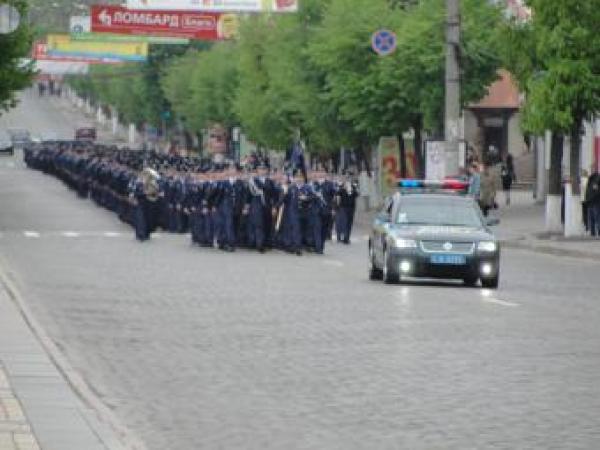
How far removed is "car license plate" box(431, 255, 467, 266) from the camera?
29797 millimetres

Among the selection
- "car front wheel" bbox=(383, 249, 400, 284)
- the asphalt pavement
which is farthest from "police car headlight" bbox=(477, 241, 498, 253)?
"car front wheel" bbox=(383, 249, 400, 284)

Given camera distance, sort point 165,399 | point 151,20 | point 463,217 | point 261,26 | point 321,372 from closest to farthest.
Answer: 1. point 165,399
2. point 321,372
3. point 463,217
4. point 151,20
5. point 261,26

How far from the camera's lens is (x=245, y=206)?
43.0m

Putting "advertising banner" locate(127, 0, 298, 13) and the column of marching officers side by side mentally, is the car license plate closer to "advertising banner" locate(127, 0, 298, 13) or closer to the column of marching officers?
the column of marching officers

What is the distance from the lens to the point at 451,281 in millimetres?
32750

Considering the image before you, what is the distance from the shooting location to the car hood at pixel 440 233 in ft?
98.4

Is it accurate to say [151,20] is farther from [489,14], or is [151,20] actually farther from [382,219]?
[382,219]

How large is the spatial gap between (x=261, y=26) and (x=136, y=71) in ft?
194

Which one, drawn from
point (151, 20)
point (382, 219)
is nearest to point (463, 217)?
point (382, 219)

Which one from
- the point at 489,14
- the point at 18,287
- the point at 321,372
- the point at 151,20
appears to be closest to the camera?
the point at 321,372

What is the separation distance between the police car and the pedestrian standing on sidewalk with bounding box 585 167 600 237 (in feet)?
57.4

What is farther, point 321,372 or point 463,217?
point 463,217

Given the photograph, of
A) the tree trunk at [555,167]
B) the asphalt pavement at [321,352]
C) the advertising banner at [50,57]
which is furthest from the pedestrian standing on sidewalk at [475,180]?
the advertising banner at [50,57]

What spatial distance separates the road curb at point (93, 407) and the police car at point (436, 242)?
29.9 feet
